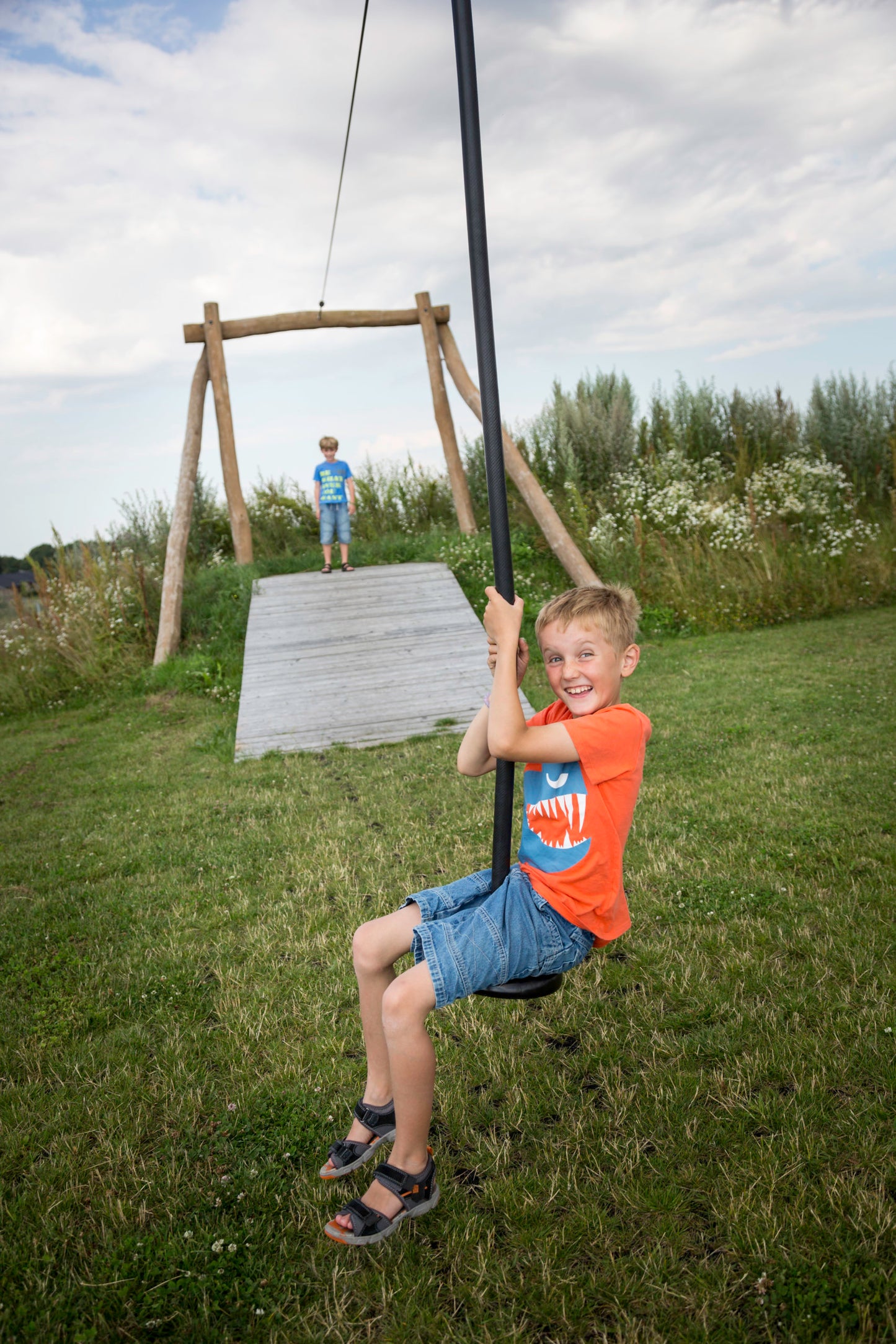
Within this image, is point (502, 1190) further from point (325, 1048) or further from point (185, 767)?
point (185, 767)

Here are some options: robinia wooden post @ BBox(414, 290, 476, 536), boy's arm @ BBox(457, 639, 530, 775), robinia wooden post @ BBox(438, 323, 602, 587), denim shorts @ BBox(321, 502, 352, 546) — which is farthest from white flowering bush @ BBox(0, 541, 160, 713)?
boy's arm @ BBox(457, 639, 530, 775)

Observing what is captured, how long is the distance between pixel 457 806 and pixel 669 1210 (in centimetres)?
348

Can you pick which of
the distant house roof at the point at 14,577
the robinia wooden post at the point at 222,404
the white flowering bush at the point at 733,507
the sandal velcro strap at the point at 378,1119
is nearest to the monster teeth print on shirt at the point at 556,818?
the sandal velcro strap at the point at 378,1119

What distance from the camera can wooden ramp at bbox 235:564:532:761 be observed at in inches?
320

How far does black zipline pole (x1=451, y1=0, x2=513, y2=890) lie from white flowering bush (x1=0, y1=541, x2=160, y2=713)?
967 cm

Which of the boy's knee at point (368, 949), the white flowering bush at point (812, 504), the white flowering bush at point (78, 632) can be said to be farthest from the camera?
the white flowering bush at point (812, 504)

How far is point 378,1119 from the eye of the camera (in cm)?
252

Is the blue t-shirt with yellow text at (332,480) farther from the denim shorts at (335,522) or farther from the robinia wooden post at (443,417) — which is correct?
the robinia wooden post at (443,417)

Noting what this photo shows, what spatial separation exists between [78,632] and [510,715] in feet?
34.9

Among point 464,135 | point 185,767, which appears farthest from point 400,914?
point 185,767

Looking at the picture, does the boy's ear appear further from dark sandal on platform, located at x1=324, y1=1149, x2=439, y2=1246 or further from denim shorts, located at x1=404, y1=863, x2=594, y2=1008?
dark sandal on platform, located at x1=324, y1=1149, x2=439, y2=1246

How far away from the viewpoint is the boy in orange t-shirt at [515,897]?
224 cm

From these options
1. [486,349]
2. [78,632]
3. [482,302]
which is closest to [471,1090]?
[486,349]

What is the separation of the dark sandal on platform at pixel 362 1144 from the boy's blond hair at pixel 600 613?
1.39 m
